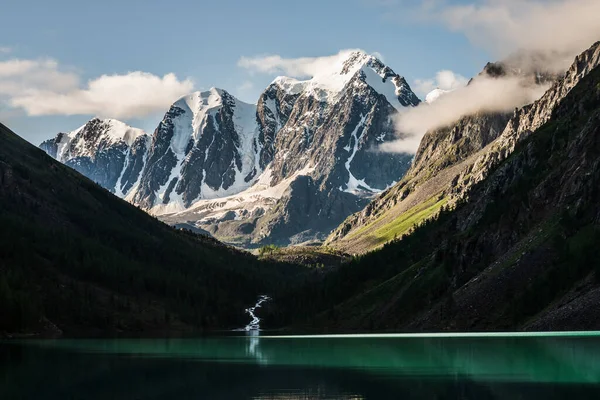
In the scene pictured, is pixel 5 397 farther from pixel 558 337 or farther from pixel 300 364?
pixel 558 337

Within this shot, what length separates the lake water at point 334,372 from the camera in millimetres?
88381

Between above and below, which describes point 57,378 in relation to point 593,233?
below

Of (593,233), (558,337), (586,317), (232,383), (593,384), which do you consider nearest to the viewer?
(593,384)

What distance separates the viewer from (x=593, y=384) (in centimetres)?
8538

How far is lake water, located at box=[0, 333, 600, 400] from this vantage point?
88.4 metres

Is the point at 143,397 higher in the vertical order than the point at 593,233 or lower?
lower

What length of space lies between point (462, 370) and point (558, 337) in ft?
171

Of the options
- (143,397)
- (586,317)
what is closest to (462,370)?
(143,397)

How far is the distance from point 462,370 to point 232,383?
93.1ft

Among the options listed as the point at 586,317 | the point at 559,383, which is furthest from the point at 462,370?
the point at 586,317

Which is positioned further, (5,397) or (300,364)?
(300,364)

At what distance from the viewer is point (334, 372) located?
111 meters

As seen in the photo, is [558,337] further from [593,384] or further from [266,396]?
[266,396]

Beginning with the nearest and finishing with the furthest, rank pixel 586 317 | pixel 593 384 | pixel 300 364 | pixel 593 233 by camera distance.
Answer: pixel 593 384
pixel 300 364
pixel 586 317
pixel 593 233
